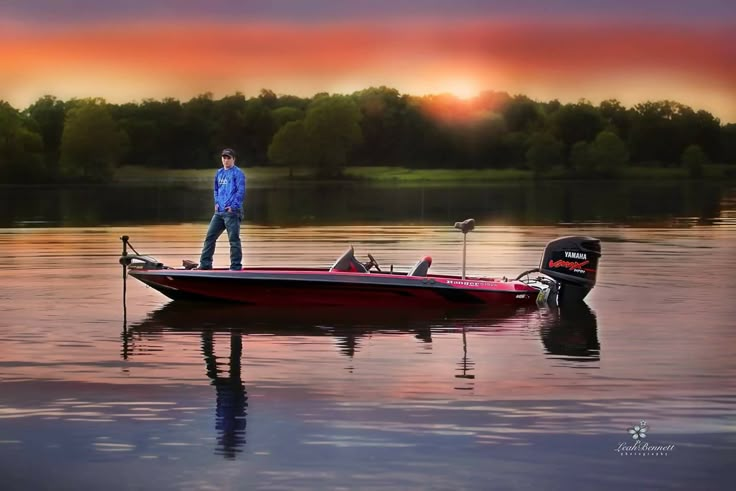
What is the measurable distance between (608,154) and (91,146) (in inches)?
2973

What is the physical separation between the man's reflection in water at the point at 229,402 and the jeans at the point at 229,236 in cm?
384

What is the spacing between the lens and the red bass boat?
20328mm

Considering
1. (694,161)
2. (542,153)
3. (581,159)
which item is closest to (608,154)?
(581,159)

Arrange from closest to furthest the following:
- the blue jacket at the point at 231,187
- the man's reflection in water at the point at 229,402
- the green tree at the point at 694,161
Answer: the man's reflection in water at the point at 229,402, the blue jacket at the point at 231,187, the green tree at the point at 694,161

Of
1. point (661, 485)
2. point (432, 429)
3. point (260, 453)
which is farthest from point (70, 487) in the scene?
point (661, 485)

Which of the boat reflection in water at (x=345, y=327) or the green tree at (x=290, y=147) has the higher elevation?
the green tree at (x=290, y=147)

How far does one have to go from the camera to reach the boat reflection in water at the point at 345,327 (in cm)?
1605

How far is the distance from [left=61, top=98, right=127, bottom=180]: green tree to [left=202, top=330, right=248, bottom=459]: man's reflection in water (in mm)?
166857

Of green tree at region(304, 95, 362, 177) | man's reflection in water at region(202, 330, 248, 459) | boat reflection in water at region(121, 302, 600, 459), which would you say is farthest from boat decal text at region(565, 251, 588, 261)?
green tree at region(304, 95, 362, 177)

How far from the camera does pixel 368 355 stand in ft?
53.0

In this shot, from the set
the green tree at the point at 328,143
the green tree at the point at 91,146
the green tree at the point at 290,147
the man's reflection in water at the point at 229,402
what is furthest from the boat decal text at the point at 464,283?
the green tree at the point at 328,143

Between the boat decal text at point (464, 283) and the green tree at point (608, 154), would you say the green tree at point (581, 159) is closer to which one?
the green tree at point (608, 154)

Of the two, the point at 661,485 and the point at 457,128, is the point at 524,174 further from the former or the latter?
the point at 661,485

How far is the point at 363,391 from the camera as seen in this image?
44.7 feet
